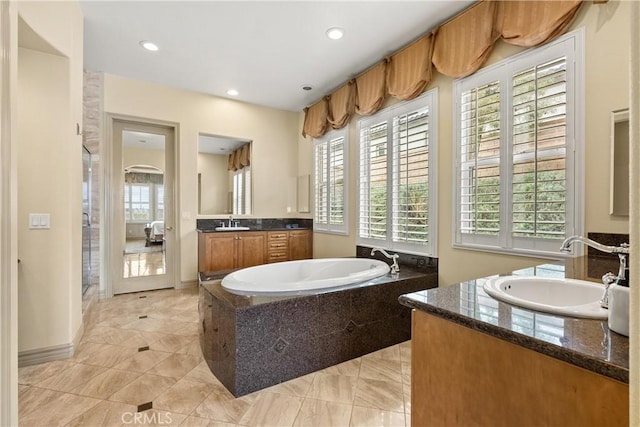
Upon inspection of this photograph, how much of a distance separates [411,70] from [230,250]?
308 centimetres

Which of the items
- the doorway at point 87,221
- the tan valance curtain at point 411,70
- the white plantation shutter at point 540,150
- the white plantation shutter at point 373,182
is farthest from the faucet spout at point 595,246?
the doorway at point 87,221

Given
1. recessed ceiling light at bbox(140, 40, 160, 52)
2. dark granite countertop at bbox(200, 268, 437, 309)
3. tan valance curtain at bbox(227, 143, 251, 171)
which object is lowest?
dark granite countertop at bbox(200, 268, 437, 309)

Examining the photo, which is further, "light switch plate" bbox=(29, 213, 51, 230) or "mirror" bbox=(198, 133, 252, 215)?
"mirror" bbox=(198, 133, 252, 215)

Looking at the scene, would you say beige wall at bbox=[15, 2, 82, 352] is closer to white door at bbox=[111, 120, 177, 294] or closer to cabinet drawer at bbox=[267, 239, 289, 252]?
white door at bbox=[111, 120, 177, 294]

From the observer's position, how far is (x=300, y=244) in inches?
187

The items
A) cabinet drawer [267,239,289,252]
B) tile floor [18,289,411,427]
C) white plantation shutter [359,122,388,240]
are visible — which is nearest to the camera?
tile floor [18,289,411,427]

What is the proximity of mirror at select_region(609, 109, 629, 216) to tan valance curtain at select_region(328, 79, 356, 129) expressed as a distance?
2.50 m

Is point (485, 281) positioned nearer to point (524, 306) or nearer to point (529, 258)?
point (524, 306)

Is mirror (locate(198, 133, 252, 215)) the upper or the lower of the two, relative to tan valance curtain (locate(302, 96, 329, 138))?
lower

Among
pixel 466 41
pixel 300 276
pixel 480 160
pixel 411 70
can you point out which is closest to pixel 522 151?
pixel 480 160

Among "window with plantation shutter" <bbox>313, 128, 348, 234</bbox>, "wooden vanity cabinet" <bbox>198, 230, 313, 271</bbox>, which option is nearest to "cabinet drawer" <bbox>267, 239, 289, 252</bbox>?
"wooden vanity cabinet" <bbox>198, 230, 313, 271</bbox>

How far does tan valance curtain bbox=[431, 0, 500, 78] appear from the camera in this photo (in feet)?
7.68

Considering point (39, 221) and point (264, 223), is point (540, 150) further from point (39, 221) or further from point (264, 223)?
point (264, 223)

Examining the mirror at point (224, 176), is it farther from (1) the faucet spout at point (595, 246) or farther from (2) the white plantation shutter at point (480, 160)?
(1) the faucet spout at point (595, 246)
